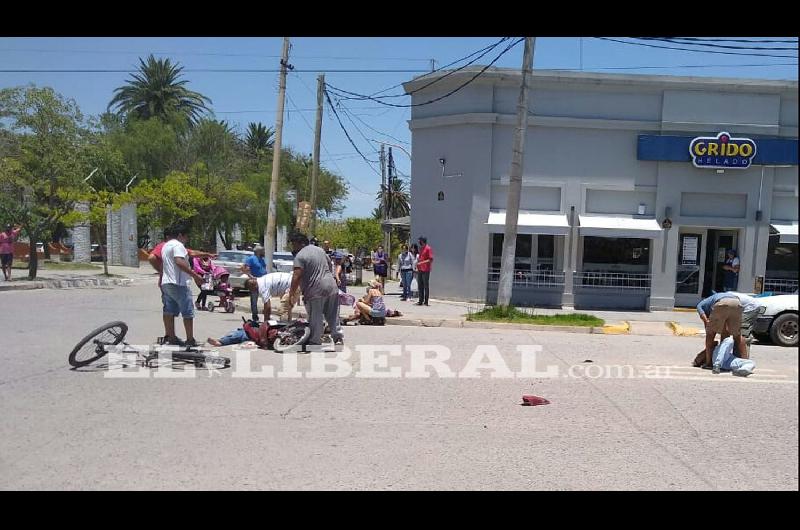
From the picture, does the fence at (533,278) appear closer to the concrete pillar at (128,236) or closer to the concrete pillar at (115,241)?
the concrete pillar at (128,236)

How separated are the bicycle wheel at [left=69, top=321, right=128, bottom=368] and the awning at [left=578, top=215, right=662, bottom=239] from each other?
12.6 meters

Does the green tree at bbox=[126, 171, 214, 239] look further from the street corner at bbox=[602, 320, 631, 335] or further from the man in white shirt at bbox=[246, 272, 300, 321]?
the street corner at bbox=[602, 320, 631, 335]

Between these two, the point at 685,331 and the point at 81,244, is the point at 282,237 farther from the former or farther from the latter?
the point at 685,331

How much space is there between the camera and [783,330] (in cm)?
1105

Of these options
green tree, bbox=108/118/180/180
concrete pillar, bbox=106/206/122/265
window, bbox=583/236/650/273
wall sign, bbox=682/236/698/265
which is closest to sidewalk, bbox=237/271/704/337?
window, bbox=583/236/650/273

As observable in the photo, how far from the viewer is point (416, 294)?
726 inches

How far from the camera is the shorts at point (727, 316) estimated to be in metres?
8.47

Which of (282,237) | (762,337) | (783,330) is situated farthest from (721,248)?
(282,237)

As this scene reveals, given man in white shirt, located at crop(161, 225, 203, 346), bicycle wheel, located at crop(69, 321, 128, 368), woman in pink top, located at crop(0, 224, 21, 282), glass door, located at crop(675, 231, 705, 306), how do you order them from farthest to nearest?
woman in pink top, located at crop(0, 224, 21, 282) < glass door, located at crop(675, 231, 705, 306) < man in white shirt, located at crop(161, 225, 203, 346) < bicycle wheel, located at crop(69, 321, 128, 368)

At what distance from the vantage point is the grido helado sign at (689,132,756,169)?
16.2 metres

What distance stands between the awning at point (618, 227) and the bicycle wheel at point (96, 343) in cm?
1256

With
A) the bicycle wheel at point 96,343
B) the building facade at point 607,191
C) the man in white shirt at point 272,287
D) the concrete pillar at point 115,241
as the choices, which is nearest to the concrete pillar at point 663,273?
the building facade at point 607,191
